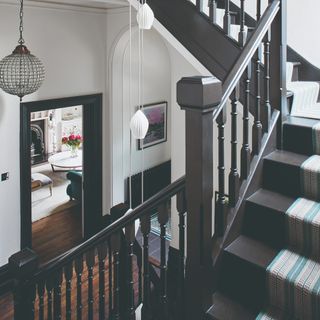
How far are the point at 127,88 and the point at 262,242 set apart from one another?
3.96m

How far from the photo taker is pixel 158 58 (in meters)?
6.36

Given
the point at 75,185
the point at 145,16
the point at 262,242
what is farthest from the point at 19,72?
the point at 75,185

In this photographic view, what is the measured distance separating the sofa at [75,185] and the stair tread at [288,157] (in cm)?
507

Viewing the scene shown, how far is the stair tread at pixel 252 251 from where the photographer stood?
1710mm

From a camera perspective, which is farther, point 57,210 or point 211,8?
point 57,210

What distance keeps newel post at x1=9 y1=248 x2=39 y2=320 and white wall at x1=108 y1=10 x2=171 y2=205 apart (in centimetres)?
321

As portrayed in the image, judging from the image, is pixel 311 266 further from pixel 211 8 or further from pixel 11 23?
pixel 11 23

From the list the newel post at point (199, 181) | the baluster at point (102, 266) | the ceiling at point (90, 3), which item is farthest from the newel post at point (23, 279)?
the ceiling at point (90, 3)

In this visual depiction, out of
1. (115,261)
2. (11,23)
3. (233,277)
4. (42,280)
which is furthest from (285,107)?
(11,23)

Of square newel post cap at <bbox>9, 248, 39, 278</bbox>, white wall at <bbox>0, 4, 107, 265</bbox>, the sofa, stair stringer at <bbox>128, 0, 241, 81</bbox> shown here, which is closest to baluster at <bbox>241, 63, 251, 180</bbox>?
stair stringer at <bbox>128, 0, 241, 81</bbox>

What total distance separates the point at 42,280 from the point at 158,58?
4789 millimetres

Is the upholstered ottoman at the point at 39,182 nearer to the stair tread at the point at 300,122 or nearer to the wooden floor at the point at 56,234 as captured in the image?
the wooden floor at the point at 56,234

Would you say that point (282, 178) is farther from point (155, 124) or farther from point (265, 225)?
point (155, 124)

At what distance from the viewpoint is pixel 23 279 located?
7.25 ft
